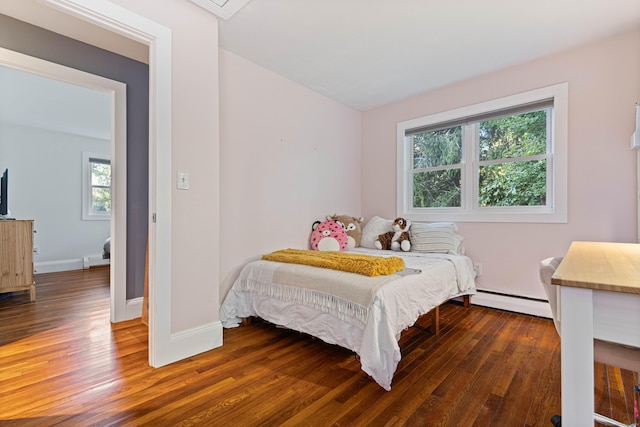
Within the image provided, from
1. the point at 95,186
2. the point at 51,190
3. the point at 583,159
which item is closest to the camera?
the point at 583,159

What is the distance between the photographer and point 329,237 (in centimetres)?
313

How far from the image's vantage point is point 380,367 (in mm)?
1521

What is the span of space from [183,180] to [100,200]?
191 inches

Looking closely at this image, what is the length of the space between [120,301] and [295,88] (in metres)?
2.60

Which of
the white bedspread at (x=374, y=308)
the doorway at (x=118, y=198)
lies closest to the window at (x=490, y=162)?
the white bedspread at (x=374, y=308)

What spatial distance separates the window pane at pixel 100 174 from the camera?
5.38m

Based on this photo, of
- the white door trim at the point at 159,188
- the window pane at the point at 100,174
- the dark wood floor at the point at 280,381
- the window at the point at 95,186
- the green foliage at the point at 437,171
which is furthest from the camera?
the window pane at the point at 100,174

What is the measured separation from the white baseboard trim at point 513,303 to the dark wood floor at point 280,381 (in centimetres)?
21

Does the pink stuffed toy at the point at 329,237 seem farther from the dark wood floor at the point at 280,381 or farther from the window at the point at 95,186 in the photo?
the window at the point at 95,186

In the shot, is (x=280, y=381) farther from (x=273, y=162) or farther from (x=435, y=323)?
(x=273, y=162)

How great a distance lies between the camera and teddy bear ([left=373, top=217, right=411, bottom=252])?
3.05m

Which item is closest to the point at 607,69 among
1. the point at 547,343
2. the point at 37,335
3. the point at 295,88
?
the point at 547,343

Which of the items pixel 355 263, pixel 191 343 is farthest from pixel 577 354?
pixel 191 343

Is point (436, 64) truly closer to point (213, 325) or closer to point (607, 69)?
point (607, 69)
